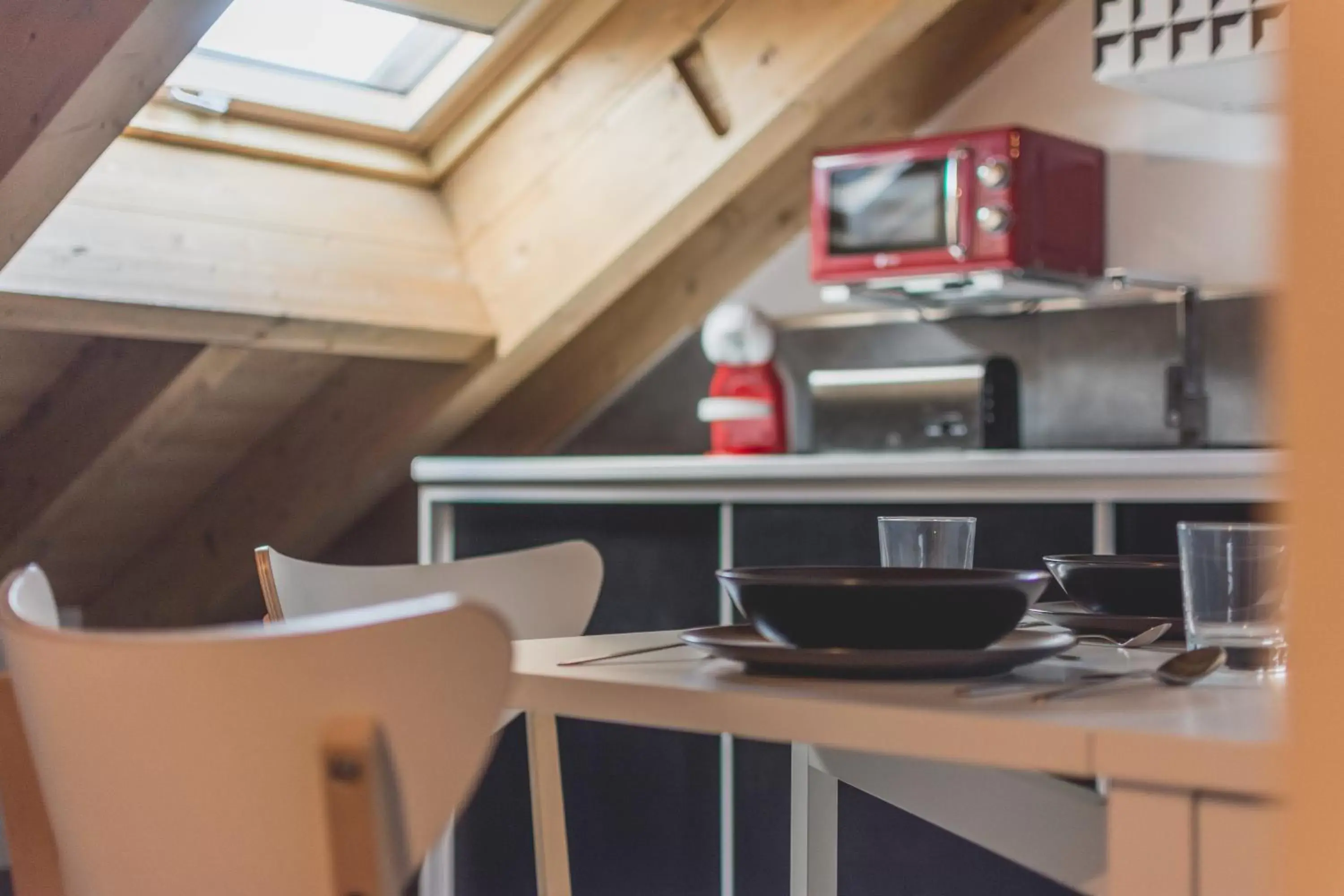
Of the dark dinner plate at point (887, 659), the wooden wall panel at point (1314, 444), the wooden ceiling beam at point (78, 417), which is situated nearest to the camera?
the wooden wall panel at point (1314, 444)

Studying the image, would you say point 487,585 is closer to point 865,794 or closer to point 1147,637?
point 1147,637

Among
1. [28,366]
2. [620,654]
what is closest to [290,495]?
[28,366]

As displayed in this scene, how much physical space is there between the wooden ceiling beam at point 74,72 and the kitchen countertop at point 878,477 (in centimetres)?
114

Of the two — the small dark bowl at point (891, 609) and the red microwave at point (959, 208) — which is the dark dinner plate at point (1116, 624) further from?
the red microwave at point (959, 208)

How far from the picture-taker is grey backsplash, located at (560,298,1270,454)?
290cm

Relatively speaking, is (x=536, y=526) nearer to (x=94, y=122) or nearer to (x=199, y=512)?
(x=199, y=512)

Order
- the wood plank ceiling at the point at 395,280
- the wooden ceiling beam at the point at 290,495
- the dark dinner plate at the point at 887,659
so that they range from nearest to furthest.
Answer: the dark dinner plate at the point at 887,659 < the wood plank ceiling at the point at 395,280 < the wooden ceiling beam at the point at 290,495

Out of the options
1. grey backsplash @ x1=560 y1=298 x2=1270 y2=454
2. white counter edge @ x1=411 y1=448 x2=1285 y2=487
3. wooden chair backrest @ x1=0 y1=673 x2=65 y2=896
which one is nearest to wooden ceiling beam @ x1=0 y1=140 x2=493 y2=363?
white counter edge @ x1=411 y1=448 x2=1285 y2=487

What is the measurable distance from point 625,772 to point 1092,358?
130 cm

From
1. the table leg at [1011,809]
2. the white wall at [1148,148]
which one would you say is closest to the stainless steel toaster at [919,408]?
the white wall at [1148,148]

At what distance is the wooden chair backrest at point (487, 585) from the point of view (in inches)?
57.7

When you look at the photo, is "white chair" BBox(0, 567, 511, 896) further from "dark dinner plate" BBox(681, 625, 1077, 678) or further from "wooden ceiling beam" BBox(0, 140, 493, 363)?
"wooden ceiling beam" BBox(0, 140, 493, 363)

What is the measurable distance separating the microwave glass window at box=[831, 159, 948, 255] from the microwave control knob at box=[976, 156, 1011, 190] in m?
0.08

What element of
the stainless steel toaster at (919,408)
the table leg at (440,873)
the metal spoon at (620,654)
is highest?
the stainless steel toaster at (919,408)
